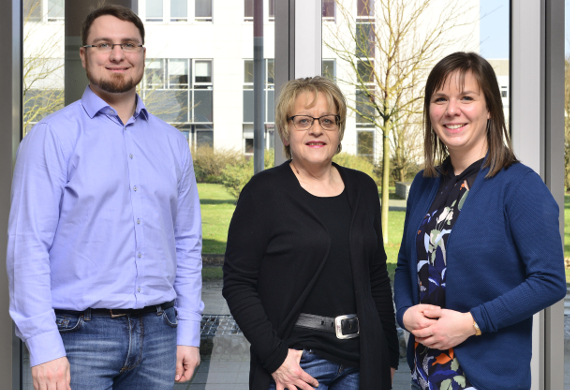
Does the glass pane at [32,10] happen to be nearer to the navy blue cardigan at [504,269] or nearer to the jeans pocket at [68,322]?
the jeans pocket at [68,322]

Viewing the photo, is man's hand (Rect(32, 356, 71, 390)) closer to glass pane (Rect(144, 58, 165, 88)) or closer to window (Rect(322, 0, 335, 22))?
glass pane (Rect(144, 58, 165, 88))

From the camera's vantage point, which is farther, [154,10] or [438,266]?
[154,10]

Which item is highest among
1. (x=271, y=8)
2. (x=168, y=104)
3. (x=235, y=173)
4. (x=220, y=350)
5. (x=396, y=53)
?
(x=271, y=8)

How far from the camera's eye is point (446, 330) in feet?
4.84

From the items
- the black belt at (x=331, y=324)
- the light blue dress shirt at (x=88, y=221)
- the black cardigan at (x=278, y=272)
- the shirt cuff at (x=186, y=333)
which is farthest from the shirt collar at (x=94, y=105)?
the black belt at (x=331, y=324)

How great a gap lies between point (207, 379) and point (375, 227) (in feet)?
4.49

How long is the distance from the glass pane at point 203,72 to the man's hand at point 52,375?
1.58 meters

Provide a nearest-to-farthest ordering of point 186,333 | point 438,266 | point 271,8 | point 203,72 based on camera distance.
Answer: point 438,266, point 186,333, point 271,8, point 203,72

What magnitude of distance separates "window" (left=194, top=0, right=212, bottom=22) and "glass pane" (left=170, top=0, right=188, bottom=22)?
→ 0.18 ft

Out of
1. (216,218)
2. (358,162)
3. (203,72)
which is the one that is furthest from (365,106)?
(216,218)

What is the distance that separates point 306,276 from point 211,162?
1200 mm

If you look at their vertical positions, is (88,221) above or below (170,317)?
above

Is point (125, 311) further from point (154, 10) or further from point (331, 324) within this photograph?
point (154, 10)

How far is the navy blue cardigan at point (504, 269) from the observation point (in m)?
1.41
